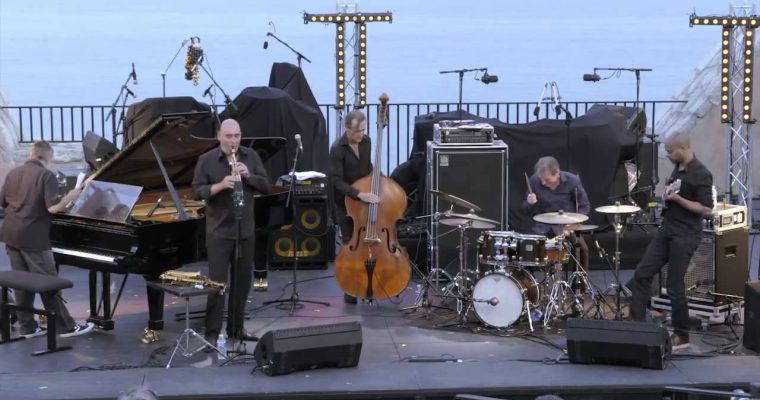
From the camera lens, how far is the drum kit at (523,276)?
886cm

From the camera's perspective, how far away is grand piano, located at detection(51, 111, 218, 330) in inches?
323

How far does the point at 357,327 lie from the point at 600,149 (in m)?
4.90

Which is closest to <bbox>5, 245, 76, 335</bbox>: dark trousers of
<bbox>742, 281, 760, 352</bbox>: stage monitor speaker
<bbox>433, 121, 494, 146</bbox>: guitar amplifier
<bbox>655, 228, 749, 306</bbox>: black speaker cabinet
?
<bbox>433, 121, 494, 146</bbox>: guitar amplifier

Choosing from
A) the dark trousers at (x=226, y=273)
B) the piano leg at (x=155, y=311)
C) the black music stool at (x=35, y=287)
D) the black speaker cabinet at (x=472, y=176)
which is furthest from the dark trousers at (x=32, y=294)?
the black speaker cabinet at (x=472, y=176)

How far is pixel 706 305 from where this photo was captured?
9.12 meters

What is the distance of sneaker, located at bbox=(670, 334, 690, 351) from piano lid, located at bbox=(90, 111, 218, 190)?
12.4ft

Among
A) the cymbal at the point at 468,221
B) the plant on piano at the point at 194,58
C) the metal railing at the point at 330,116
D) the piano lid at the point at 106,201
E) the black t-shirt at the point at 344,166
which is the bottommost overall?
the cymbal at the point at 468,221

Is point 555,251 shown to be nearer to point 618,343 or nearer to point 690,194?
point 690,194

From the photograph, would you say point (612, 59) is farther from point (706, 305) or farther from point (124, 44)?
point (706, 305)

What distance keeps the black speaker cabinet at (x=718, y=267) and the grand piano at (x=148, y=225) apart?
152 inches

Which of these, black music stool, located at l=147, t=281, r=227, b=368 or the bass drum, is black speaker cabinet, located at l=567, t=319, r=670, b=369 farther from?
black music stool, located at l=147, t=281, r=227, b=368

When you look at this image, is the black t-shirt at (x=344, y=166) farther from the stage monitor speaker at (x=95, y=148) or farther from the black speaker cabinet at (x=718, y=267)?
the black speaker cabinet at (x=718, y=267)

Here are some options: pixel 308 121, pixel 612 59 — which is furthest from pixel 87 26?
pixel 308 121

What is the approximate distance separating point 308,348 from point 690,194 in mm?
2997
